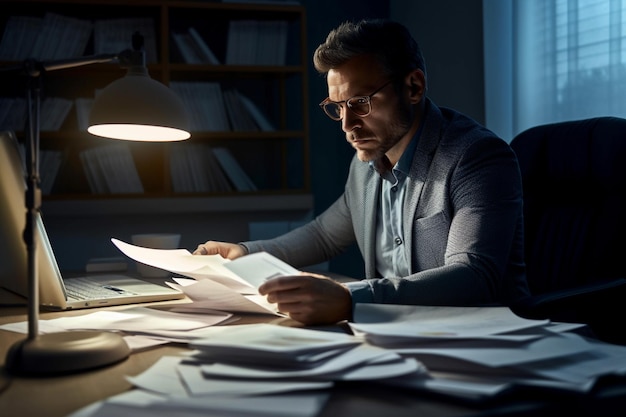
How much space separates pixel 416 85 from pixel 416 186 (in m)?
0.26

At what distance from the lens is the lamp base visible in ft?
2.36

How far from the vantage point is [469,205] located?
50.9 inches

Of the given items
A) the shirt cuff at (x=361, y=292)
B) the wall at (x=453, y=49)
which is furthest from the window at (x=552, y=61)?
the shirt cuff at (x=361, y=292)

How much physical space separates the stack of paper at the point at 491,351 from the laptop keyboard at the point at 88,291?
58cm

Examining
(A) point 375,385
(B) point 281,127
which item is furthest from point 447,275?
(B) point 281,127

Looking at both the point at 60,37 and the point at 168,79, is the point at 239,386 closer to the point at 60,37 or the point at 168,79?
the point at 168,79

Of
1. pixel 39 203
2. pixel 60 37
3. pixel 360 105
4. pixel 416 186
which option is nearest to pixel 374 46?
pixel 360 105

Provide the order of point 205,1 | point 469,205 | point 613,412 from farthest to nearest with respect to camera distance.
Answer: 1. point 205,1
2. point 469,205
3. point 613,412

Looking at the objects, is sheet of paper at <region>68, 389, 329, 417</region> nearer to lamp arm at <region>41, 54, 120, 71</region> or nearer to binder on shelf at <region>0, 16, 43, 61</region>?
lamp arm at <region>41, 54, 120, 71</region>

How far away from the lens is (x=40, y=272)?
1.06 m

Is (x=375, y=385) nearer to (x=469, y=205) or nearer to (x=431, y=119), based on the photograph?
(x=469, y=205)

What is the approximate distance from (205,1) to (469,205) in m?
1.88

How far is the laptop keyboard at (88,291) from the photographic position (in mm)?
1211

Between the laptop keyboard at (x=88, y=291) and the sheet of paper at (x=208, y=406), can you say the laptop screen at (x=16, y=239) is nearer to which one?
the laptop keyboard at (x=88, y=291)
